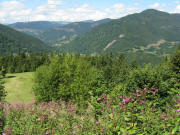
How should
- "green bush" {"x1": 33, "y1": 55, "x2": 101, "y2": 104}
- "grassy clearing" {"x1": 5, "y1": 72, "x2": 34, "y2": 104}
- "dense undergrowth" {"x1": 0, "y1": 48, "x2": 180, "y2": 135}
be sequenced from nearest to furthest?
"dense undergrowth" {"x1": 0, "y1": 48, "x2": 180, "y2": 135}
"green bush" {"x1": 33, "y1": 55, "x2": 101, "y2": 104}
"grassy clearing" {"x1": 5, "y1": 72, "x2": 34, "y2": 104}

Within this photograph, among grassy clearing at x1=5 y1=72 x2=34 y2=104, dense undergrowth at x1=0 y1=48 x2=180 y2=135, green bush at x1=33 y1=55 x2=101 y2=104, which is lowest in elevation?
grassy clearing at x1=5 y1=72 x2=34 y2=104

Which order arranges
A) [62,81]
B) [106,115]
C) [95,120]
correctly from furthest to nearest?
1. [62,81]
2. [95,120]
3. [106,115]

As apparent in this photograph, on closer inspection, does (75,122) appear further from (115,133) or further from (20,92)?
(20,92)

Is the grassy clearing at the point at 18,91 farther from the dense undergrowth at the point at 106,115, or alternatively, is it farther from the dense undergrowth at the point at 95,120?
the dense undergrowth at the point at 95,120

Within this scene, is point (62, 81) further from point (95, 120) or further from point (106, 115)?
point (106, 115)

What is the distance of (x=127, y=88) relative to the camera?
11102mm

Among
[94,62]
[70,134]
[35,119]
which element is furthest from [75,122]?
[94,62]

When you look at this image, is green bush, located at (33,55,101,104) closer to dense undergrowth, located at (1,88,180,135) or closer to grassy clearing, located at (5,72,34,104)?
grassy clearing, located at (5,72,34,104)

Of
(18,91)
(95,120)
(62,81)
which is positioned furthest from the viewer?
(18,91)

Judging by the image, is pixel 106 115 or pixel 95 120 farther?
pixel 95 120

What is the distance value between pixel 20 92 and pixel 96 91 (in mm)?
45843

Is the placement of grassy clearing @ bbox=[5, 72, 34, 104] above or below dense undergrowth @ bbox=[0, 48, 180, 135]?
below

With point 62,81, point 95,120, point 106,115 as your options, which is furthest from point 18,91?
point 106,115

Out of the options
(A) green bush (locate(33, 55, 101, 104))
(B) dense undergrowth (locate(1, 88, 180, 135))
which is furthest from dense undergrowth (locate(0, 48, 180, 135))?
(A) green bush (locate(33, 55, 101, 104))
